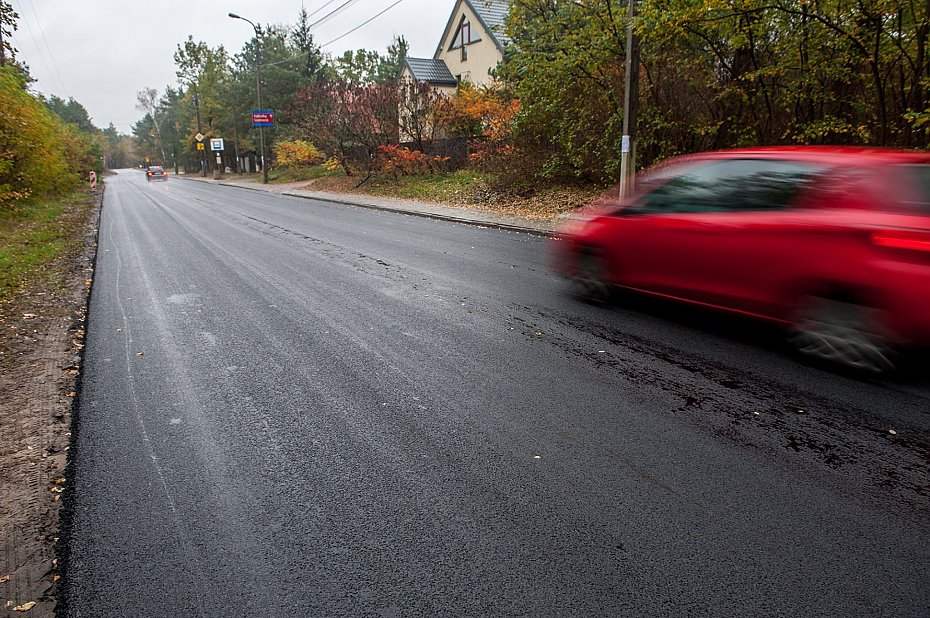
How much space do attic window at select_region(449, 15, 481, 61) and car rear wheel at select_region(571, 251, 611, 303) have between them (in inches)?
1433

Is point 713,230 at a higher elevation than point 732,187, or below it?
below

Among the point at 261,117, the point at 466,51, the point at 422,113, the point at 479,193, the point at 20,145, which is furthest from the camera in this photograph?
the point at 261,117

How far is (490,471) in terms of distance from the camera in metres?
3.26

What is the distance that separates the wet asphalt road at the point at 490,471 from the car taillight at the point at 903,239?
99cm

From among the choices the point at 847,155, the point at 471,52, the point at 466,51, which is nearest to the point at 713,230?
the point at 847,155

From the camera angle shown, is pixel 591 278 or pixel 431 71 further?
pixel 431 71

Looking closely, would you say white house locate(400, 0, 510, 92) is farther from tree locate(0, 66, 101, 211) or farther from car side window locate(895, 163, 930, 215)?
car side window locate(895, 163, 930, 215)

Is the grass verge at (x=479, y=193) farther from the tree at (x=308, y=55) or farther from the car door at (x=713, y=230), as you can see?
the tree at (x=308, y=55)

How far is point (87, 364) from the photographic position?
5.23 m

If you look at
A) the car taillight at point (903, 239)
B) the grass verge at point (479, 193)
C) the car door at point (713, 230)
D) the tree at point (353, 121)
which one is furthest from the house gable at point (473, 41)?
the car taillight at point (903, 239)

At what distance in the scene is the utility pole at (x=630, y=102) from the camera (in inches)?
503

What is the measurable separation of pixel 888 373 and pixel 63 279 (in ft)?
34.7

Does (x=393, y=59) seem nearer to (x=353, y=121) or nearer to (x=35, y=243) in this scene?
(x=353, y=121)

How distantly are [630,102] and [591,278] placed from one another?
25.8ft
